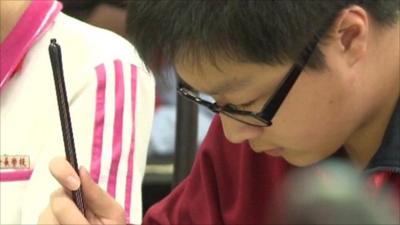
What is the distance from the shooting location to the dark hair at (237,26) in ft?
2.68

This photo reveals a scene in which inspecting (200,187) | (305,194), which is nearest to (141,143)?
(200,187)

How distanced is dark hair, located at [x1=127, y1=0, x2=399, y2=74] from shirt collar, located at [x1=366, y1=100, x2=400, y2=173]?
0.55 ft

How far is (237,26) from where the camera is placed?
2.68ft

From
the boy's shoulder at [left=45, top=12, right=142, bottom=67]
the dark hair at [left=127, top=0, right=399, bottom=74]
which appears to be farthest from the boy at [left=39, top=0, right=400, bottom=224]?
the boy's shoulder at [left=45, top=12, right=142, bottom=67]

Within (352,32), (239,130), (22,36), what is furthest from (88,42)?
(352,32)

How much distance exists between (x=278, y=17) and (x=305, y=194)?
341 mm

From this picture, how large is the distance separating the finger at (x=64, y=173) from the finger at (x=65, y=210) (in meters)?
0.03

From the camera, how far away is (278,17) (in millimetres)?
819

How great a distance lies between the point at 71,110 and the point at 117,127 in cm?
7

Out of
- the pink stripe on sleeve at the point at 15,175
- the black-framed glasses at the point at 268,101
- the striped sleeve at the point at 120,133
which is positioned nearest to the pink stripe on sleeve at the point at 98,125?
the striped sleeve at the point at 120,133

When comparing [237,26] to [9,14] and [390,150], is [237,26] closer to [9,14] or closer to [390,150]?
[390,150]

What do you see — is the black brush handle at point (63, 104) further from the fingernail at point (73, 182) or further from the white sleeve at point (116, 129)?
the white sleeve at point (116, 129)

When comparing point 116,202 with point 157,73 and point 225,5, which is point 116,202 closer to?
point 157,73

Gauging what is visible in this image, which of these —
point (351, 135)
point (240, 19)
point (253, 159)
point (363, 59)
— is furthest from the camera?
point (253, 159)
